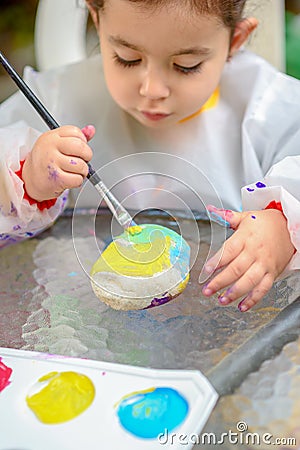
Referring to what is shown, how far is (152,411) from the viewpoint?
1.38ft

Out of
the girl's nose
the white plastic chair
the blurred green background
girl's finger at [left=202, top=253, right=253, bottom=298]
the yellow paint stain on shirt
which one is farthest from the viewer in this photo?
the blurred green background

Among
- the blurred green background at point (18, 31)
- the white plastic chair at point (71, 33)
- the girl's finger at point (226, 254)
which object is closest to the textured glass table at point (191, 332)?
the girl's finger at point (226, 254)

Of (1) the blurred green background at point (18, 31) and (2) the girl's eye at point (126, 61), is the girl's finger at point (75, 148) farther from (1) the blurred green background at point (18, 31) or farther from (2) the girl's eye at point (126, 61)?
(1) the blurred green background at point (18, 31)

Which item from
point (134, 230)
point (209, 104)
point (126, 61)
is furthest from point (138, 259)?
point (209, 104)

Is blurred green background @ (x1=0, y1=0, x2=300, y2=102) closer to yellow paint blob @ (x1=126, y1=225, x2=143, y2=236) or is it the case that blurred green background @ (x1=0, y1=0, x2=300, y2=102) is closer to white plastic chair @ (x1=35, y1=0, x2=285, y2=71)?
white plastic chair @ (x1=35, y1=0, x2=285, y2=71)

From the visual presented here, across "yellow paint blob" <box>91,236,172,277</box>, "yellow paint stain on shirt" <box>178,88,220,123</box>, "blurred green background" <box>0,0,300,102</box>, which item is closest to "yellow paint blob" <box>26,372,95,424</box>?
"yellow paint blob" <box>91,236,172,277</box>

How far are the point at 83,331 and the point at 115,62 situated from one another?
319 millimetres

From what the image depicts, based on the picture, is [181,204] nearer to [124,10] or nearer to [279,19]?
[124,10]

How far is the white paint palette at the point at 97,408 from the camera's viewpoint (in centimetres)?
40

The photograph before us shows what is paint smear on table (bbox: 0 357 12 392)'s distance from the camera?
1.51 ft

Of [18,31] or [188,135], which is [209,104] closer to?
[188,135]

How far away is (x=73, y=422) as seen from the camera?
1.38ft

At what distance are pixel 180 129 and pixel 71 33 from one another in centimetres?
30

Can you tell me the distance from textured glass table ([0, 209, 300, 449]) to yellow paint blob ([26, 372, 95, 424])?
33 mm
